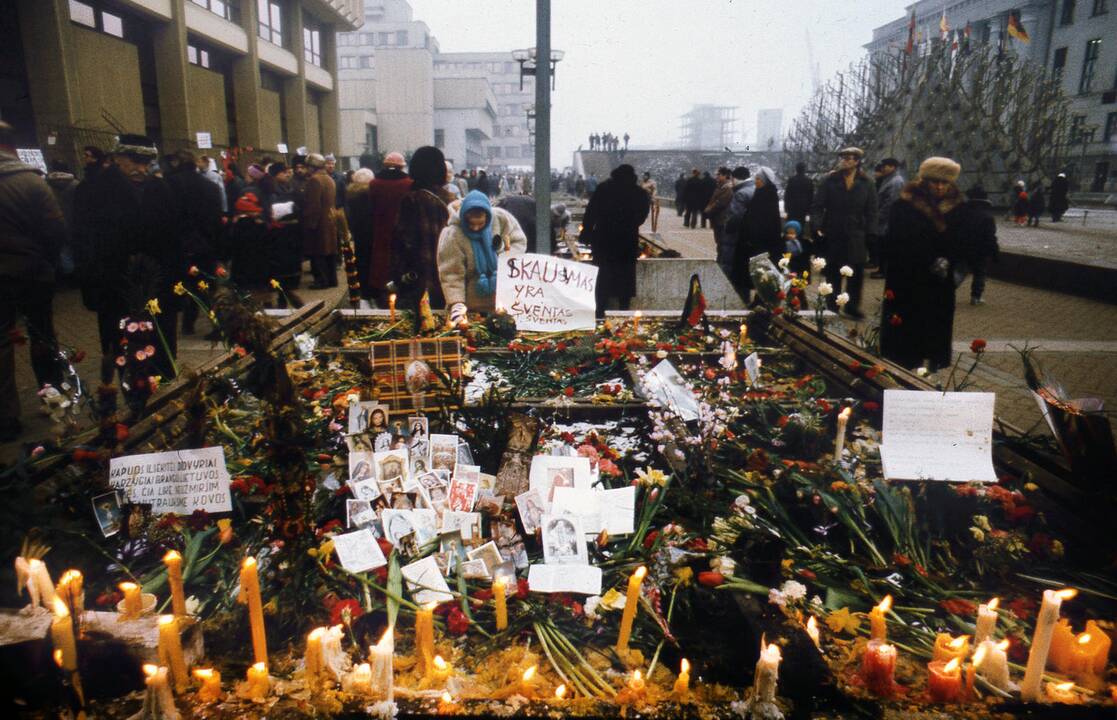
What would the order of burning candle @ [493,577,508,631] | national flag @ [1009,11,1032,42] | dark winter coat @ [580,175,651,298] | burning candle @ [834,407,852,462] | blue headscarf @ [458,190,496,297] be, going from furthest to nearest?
national flag @ [1009,11,1032,42] < dark winter coat @ [580,175,651,298] < blue headscarf @ [458,190,496,297] < burning candle @ [834,407,852,462] < burning candle @ [493,577,508,631]

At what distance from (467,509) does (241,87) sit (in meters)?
20.9

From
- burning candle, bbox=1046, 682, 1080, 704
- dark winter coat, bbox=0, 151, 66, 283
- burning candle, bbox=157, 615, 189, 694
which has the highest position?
dark winter coat, bbox=0, 151, 66, 283

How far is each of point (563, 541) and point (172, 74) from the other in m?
16.5

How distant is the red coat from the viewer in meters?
6.73

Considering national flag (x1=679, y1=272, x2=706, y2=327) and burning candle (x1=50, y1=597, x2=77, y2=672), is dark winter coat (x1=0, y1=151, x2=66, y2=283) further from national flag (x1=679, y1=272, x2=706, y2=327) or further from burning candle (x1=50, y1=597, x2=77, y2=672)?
national flag (x1=679, y1=272, x2=706, y2=327)

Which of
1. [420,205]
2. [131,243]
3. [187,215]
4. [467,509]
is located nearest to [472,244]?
[420,205]

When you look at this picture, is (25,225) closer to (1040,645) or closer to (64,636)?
(64,636)

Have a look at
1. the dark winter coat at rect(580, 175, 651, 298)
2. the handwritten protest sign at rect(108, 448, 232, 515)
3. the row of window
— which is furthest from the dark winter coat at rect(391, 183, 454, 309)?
the row of window

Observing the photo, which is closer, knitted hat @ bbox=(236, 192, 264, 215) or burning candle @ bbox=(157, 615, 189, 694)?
burning candle @ bbox=(157, 615, 189, 694)

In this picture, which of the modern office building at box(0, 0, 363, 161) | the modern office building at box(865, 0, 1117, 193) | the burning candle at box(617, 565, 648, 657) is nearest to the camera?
the burning candle at box(617, 565, 648, 657)

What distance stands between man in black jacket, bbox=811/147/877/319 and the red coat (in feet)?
16.5

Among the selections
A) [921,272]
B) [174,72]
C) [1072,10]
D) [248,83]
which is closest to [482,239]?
[921,272]

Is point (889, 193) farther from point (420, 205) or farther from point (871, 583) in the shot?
point (871, 583)

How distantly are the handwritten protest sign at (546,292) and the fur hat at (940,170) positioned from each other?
2436 mm
